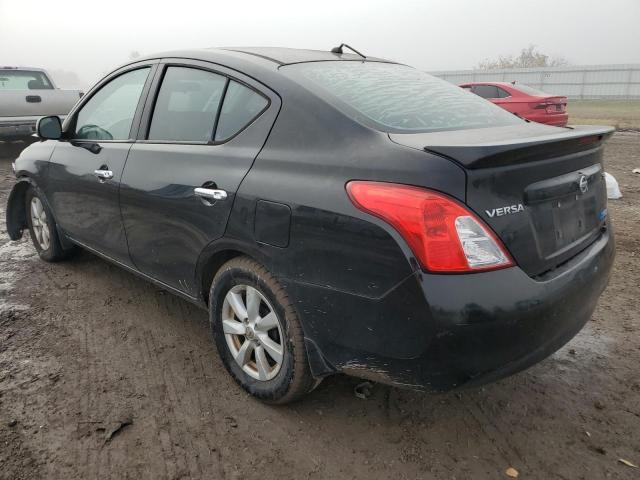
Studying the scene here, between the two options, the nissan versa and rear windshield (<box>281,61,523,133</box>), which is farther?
rear windshield (<box>281,61,523,133</box>)

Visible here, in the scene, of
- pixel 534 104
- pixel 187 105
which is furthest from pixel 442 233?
pixel 534 104

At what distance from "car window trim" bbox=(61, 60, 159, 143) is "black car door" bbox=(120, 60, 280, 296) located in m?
0.08

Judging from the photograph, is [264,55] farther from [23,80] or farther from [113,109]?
[23,80]

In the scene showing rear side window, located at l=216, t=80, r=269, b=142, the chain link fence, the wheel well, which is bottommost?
the chain link fence

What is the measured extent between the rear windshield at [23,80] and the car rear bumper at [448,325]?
10.7 m

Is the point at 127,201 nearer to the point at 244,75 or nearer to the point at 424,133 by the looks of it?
the point at 244,75

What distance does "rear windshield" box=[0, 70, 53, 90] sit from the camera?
10.2 m

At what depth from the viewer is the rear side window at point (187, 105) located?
269 centimetres

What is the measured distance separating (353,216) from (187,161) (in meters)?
1.16

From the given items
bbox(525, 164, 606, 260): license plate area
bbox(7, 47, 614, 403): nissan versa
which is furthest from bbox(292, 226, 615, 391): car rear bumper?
bbox(525, 164, 606, 260): license plate area

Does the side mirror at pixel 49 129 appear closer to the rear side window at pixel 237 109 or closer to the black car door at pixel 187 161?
the black car door at pixel 187 161

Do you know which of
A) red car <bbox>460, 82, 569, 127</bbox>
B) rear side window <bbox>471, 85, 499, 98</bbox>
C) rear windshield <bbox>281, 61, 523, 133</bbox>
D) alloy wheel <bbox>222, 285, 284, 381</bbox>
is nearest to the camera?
rear windshield <bbox>281, 61, 523, 133</bbox>

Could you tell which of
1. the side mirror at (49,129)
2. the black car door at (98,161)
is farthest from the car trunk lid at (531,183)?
the side mirror at (49,129)

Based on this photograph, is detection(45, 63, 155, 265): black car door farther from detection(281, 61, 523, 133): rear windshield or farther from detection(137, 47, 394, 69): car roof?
detection(281, 61, 523, 133): rear windshield
